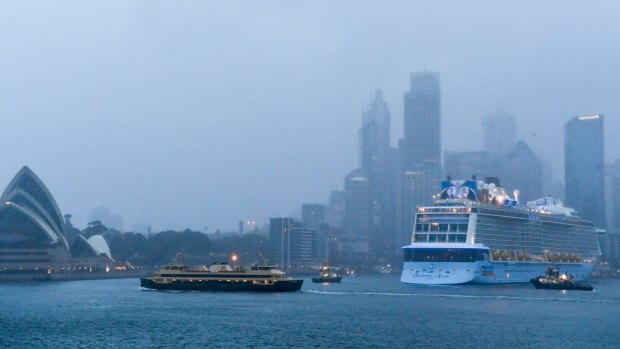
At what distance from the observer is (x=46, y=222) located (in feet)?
500

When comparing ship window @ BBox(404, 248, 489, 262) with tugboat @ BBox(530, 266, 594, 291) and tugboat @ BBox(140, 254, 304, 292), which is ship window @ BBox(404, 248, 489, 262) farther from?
tugboat @ BBox(140, 254, 304, 292)

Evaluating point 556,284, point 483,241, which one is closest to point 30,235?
point 483,241

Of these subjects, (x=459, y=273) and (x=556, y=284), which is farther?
(x=556, y=284)

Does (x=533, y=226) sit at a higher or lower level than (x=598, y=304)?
higher

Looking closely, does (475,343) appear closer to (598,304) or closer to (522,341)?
(522,341)

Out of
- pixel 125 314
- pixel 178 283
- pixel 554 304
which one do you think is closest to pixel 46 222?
pixel 178 283

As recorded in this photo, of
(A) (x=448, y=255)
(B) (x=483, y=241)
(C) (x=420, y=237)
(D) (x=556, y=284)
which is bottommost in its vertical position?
(D) (x=556, y=284)

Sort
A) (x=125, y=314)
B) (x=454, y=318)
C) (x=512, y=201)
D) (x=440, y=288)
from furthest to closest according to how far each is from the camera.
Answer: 1. (x=512, y=201)
2. (x=440, y=288)
3. (x=125, y=314)
4. (x=454, y=318)

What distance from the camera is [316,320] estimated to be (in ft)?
210

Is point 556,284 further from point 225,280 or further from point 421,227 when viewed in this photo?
point 225,280

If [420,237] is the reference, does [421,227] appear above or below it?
above

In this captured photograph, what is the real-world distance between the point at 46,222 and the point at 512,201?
77.4 metres

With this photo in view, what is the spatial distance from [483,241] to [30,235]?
7884 centimetres

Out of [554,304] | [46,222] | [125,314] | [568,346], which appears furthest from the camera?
[46,222]
